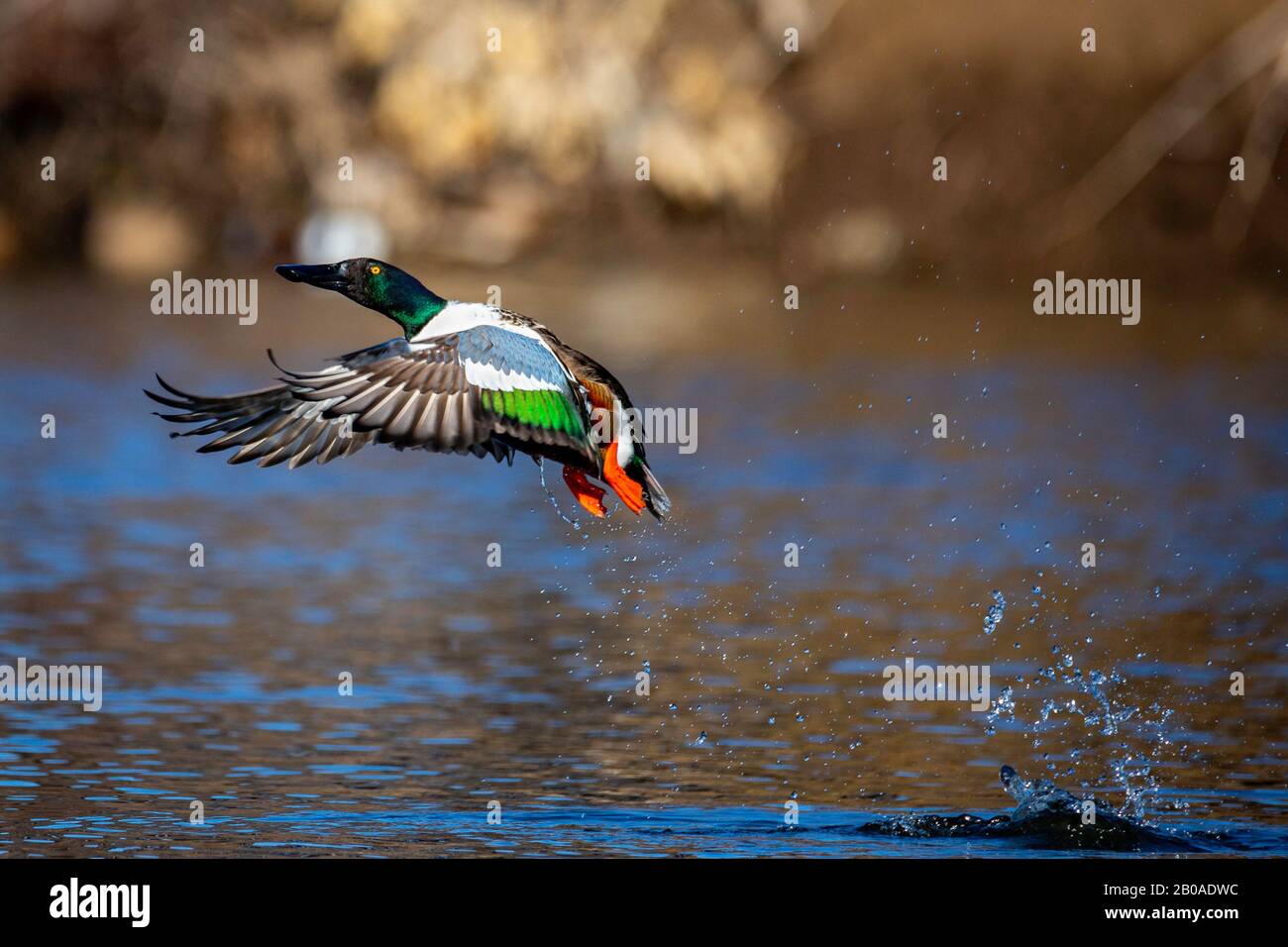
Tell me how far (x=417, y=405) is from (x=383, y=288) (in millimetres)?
943

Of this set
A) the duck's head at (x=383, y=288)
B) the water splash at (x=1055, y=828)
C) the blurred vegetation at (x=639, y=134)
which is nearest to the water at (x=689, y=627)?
the water splash at (x=1055, y=828)

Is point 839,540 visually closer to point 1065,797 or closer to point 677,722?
point 677,722

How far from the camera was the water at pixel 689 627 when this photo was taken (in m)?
7.82

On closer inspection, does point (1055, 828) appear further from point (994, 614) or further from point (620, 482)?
point (994, 614)

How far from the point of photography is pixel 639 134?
24500 mm

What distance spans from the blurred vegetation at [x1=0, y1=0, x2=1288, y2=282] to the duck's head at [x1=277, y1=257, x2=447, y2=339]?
15.6 m

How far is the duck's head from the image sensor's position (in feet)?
26.6

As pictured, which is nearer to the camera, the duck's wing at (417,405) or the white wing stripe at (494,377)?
the duck's wing at (417,405)

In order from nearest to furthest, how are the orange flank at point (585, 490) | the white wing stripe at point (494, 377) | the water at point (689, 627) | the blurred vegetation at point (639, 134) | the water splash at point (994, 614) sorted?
the white wing stripe at point (494, 377) → the water at point (689, 627) → the orange flank at point (585, 490) → the water splash at point (994, 614) → the blurred vegetation at point (639, 134)

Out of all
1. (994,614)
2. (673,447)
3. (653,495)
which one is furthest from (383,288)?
(673,447)

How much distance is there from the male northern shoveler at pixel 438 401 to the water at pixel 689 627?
1307 mm

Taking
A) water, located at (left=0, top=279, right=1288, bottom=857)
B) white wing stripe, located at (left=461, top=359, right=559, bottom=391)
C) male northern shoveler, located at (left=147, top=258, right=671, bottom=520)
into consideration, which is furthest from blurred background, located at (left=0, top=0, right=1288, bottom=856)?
white wing stripe, located at (left=461, top=359, right=559, bottom=391)

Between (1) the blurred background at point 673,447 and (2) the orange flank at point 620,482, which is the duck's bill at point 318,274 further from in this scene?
(1) the blurred background at point 673,447

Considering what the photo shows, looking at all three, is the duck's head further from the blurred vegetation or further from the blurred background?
the blurred vegetation
